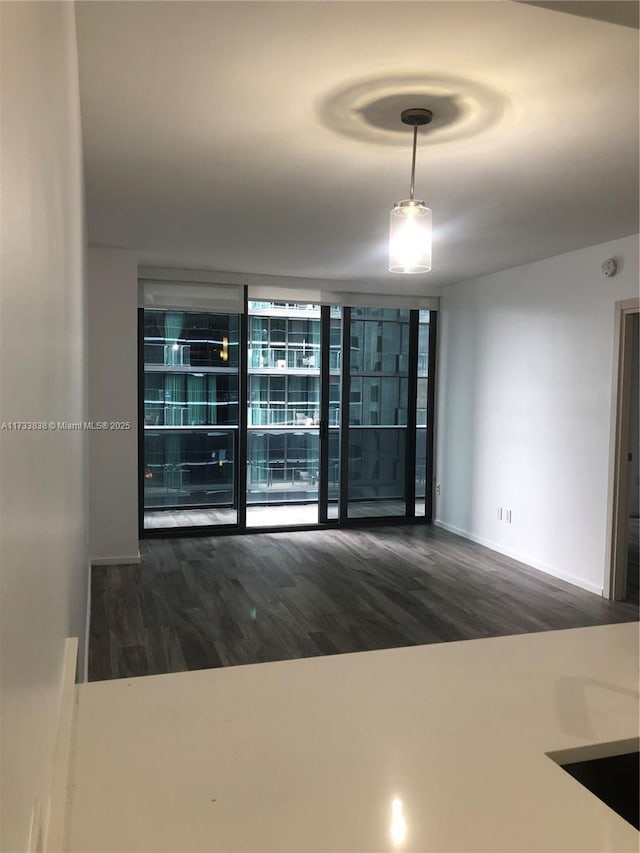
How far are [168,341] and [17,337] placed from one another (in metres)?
5.49

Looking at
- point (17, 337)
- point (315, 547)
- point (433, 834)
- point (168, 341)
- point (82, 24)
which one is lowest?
point (315, 547)

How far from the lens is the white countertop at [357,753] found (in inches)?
35.1

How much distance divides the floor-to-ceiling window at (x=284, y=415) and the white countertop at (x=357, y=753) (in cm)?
477

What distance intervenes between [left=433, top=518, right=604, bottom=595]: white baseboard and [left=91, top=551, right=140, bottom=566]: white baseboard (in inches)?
117

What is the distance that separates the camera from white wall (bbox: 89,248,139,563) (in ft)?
16.1

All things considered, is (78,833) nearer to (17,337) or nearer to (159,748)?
(159,748)

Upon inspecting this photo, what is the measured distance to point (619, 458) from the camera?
14.3ft

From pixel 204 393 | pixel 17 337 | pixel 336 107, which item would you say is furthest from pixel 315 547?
pixel 17 337

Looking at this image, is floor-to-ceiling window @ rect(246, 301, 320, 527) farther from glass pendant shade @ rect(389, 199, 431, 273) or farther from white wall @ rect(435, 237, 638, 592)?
glass pendant shade @ rect(389, 199, 431, 273)

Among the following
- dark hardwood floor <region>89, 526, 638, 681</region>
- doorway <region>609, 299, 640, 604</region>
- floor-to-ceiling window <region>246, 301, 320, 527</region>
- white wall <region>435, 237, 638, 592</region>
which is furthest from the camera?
floor-to-ceiling window <region>246, 301, 320, 527</region>

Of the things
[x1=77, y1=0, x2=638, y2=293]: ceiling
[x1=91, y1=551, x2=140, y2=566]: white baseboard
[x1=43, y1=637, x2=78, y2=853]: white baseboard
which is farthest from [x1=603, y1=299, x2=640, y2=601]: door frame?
[x1=43, y1=637, x2=78, y2=853]: white baseboard

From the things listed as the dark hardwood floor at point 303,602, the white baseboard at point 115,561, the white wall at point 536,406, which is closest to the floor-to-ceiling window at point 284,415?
the white wall at point 536,406

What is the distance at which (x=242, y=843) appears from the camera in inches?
34.0

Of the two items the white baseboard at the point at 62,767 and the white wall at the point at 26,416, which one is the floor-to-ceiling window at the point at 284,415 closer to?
the white baseboard at the point at 62,767
